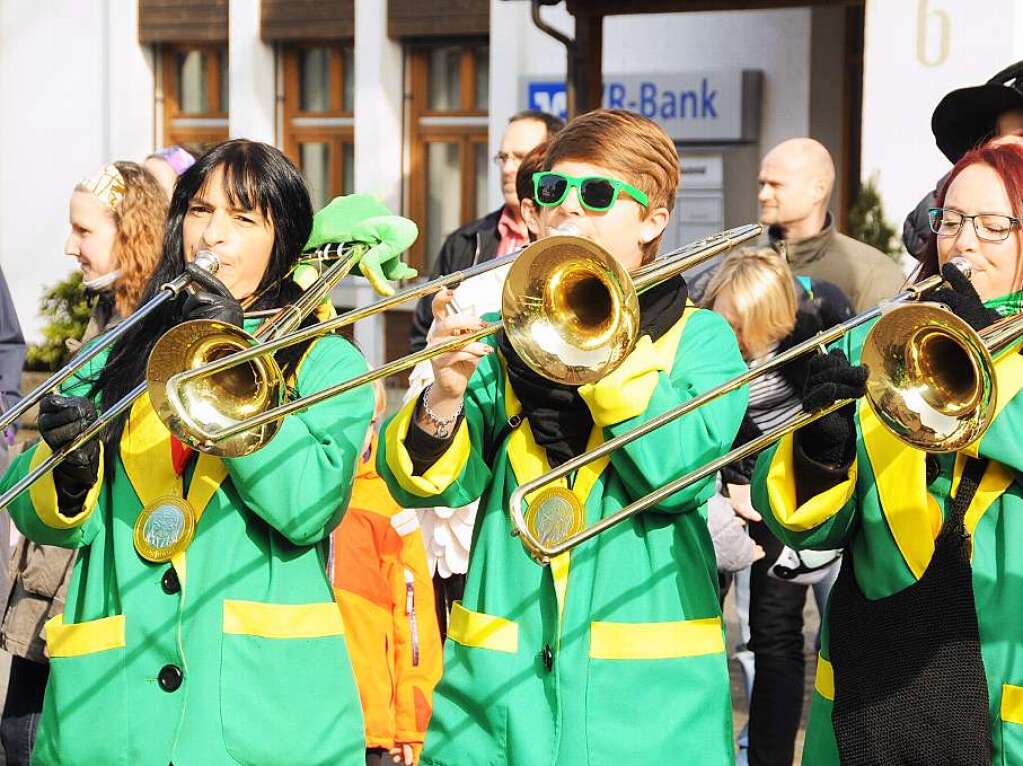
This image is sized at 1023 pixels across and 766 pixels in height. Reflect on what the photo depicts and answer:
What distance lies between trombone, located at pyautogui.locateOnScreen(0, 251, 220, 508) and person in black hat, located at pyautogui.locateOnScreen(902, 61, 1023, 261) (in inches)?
70.6

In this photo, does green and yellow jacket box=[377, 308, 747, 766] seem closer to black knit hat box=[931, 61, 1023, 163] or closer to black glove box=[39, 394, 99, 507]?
black glove box=[39, 394, 99, 507]

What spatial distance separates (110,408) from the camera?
3312 millimetres

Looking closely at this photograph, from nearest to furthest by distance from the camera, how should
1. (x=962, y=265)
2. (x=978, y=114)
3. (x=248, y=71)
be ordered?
(x=962, y=265) < (x=978, y=114) < (x=248, y=71)

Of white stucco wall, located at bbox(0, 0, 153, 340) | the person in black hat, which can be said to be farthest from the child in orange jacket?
white stucco wall, located at bbox(0, 0, 153, 340)

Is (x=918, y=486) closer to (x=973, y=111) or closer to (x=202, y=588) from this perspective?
(x=202, y=588)

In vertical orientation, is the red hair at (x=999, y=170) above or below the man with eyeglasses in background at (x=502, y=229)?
above

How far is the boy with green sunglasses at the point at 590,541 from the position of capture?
10.1ft

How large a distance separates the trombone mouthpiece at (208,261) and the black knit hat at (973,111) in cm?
181

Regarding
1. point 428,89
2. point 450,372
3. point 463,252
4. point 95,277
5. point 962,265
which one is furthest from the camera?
point 428,89

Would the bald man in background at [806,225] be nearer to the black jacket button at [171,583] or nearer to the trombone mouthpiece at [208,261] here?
the trombone mouthpiece at [208,261]

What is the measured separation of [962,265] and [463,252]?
3.70 m

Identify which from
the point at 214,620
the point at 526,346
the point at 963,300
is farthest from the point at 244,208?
the point at 963,300

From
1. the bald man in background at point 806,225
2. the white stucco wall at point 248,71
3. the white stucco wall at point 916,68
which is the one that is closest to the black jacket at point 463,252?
the bald man in background at point 806,225

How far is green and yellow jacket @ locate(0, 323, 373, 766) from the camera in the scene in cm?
321
